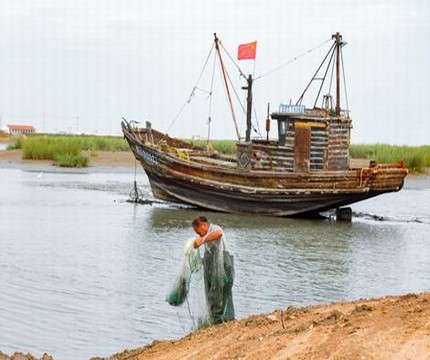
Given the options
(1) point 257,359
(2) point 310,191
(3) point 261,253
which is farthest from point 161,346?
(2) point 310,191

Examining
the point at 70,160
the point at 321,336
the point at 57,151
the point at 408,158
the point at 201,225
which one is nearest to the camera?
the point at 321,336

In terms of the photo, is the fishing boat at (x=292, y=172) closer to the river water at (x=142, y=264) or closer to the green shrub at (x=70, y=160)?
the river water at (x=142, y=264)

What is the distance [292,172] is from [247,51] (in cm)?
405

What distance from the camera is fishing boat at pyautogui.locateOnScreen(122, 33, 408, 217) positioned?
25812 mm

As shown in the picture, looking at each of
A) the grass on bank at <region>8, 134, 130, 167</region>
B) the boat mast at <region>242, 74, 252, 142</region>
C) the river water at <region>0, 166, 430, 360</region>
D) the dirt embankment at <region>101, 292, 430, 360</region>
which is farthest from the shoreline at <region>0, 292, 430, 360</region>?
the grass on bank at <region>8, 134, 130, 167</region>

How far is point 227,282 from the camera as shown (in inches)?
353

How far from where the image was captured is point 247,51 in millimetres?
27781

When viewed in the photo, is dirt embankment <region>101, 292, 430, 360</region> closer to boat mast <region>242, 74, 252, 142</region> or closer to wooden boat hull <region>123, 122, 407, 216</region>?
wooden boat hull <region>123, 122, 407, 216</region>

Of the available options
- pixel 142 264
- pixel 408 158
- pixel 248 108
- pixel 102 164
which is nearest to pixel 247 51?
pixel 248 108

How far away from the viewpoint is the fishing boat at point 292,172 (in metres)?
25.8

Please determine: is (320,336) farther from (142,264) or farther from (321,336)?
(142,264)

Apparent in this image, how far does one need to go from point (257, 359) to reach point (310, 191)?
64.6 feet

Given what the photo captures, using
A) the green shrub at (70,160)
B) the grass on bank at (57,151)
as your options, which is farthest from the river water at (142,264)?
the grass on bank at (57,151)

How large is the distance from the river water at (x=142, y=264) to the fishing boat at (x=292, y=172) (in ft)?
2.20
